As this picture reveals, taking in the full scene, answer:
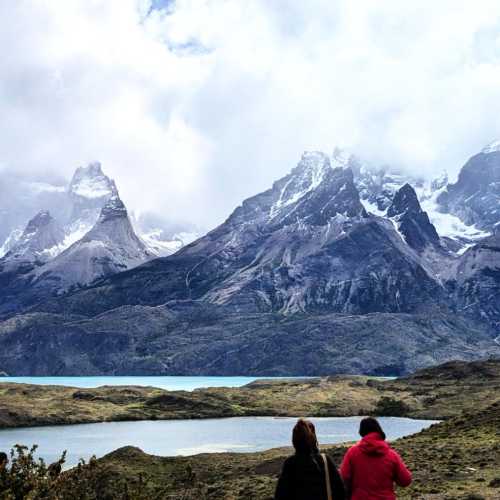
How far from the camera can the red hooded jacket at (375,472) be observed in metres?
18.7

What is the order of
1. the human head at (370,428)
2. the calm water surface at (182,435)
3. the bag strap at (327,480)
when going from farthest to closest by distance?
the calm water surface at (182,435), the human head at (370,428), the bag strap at (327,480)

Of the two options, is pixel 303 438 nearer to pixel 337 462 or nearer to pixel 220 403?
pixel 337 462

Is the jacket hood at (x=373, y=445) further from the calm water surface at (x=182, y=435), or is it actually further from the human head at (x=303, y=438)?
the calm water surface at (x=182, y=435)

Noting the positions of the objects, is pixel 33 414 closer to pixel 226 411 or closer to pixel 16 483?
pixel 226 411

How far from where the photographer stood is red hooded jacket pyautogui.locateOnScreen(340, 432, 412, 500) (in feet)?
61.4

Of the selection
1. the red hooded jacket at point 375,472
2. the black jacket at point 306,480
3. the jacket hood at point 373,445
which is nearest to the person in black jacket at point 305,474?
the black jacket at point 306,480

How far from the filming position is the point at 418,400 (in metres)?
170

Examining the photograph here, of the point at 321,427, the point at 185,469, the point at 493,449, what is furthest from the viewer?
the point at 321,427

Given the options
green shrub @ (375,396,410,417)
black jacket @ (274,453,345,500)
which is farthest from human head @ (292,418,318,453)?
green shrub @ (375,396,410,417)

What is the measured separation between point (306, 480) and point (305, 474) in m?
0.13

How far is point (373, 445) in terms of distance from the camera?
18750 millimetres

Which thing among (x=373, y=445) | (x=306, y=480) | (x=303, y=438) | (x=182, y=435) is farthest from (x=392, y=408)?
(x=303, y=438)

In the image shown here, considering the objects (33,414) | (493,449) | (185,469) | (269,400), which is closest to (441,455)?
(493,449)

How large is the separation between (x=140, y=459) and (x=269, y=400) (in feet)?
388
